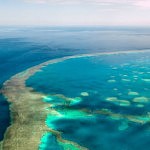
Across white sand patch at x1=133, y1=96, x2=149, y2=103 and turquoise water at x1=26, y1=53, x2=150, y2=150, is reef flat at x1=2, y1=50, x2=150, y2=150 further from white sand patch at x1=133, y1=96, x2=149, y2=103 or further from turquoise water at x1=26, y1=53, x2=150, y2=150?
white sand patch at x1=133, y1=96, x2=149, y2=103

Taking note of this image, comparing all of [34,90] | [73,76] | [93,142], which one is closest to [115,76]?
[73,76]

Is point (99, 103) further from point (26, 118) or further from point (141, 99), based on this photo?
point (26, 118)

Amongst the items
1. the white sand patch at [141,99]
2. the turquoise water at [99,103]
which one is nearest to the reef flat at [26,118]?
the turquoise water at [99,103]

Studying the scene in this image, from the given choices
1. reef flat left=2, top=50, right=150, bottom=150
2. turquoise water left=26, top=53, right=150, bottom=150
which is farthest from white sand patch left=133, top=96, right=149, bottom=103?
reef flat left=2, top=50, right=150, bottom=150

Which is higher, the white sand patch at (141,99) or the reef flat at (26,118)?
the white sand patch at (141,99)

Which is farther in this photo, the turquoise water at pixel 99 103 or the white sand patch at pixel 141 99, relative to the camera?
the white sand patch at pixel 141 99

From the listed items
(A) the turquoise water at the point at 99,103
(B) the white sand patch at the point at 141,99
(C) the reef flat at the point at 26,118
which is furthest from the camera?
(B) the white sand patch at the point at 141,99

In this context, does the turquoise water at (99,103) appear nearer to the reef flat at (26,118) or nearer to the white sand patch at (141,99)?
the white sand patch at (141,99)
